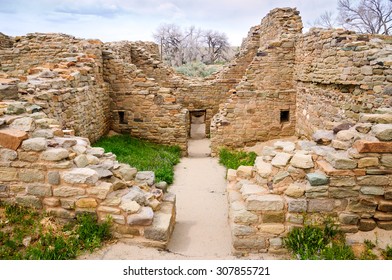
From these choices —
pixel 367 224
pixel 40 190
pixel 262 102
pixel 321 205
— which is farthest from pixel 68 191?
pixel 262 102

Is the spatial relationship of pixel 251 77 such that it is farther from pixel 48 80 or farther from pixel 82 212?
pixel 82 212

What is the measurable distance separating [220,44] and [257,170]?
130 feet

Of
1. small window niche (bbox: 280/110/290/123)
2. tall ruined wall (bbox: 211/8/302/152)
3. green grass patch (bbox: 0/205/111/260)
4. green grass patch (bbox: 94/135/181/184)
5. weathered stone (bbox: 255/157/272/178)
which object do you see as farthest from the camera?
small window niche (bbox: 280/110/290/123)

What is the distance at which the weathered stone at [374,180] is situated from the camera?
13.2 ft

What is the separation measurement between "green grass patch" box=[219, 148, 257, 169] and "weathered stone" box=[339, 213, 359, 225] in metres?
4.83

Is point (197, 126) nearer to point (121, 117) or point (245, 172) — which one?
point (121, 117)

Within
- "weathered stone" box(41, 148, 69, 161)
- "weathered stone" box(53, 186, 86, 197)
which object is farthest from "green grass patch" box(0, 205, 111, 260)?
"weathered stone" box(41, 148, 69, 161)

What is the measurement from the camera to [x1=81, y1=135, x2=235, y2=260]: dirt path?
4027 millimetres

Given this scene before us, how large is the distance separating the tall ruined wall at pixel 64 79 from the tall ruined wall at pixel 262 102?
4046 mm

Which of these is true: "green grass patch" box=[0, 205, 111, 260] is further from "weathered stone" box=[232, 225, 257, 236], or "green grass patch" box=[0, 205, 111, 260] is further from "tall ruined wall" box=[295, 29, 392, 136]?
"tall ruined wall" box=[295, 29, 392, 136]

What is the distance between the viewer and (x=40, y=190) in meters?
4.22

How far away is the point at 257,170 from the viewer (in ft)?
16.1

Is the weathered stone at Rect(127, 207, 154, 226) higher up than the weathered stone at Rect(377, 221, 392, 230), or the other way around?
the weathered stone at Rect(127, 207, 154, 226)

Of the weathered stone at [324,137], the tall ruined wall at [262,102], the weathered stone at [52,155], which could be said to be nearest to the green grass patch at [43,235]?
the weathered stone at [52,155]
